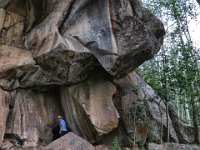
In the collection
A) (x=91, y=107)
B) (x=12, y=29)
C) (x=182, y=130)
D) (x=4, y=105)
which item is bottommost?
(x=182, y=130)

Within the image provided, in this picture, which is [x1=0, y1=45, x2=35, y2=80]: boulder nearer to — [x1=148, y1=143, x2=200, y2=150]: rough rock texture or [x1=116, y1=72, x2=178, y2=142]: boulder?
[x1=116, y1=72, x2=178, y2=142]: boulder

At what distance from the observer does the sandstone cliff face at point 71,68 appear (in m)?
10.0

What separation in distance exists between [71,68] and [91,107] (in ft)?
5.35

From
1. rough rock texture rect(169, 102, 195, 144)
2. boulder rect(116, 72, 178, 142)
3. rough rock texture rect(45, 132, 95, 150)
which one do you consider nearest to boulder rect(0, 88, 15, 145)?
rough rock texture rect(45, 132, 95, 150)

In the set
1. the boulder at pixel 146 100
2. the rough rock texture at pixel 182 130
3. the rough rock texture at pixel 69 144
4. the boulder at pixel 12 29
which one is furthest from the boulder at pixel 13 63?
the rough rock texture at pixel 182 130

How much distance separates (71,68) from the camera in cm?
1027

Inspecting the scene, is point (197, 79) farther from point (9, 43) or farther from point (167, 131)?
point (9, 43)

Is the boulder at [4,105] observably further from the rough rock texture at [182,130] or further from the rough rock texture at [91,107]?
the rough rock texture at [182,130]

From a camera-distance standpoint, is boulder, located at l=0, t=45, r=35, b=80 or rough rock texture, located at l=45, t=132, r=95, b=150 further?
boulder, located at l=0, t=45, r=35, b=80

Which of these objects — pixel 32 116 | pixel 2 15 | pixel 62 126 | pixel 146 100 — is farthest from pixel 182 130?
pixel 2 15

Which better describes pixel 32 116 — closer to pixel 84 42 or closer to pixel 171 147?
pixel 84 42

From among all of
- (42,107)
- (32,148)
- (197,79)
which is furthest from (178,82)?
(32,148)

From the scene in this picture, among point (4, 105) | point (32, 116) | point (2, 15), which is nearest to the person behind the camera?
point (4, 105)

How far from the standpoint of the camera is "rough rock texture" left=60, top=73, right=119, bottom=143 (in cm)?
1045
